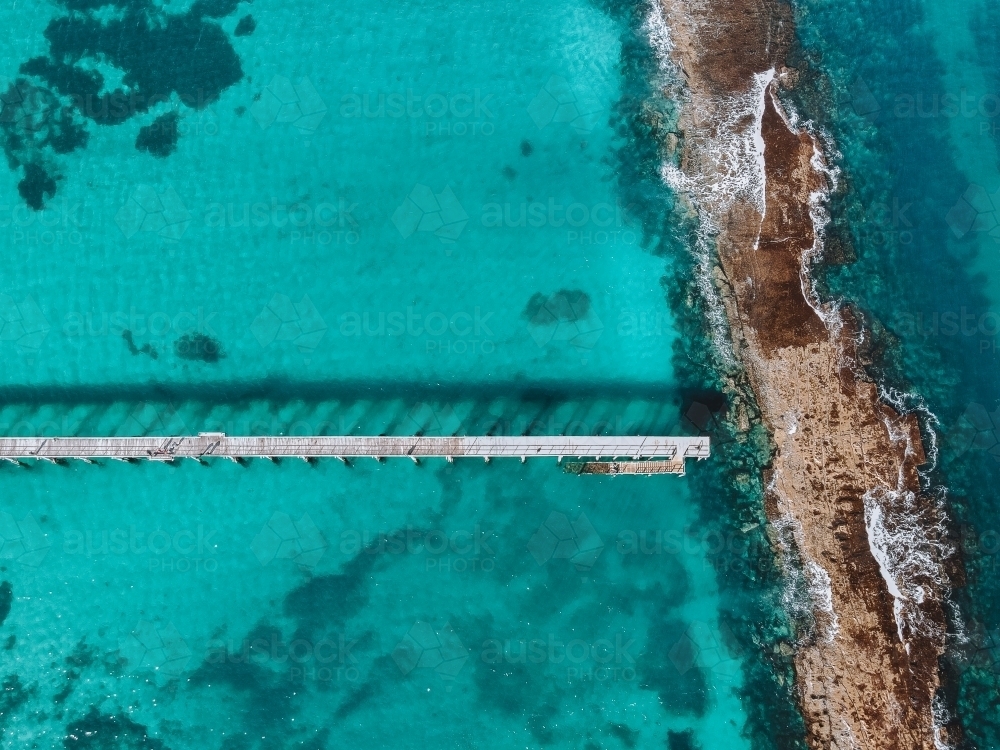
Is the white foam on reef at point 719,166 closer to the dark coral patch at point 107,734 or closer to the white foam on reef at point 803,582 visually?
the white foam on reef at point 803,582

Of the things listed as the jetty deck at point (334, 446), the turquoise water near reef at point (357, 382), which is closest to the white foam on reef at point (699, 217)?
the turquoise water near reef at point (357, 382)

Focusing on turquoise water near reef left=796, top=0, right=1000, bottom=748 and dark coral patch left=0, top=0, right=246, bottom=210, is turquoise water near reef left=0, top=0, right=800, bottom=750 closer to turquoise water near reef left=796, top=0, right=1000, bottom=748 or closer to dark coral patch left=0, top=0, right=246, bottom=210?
dark coral patch left=0, top=0, right=246, bottom=210

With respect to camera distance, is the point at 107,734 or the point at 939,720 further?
the point at 939,720

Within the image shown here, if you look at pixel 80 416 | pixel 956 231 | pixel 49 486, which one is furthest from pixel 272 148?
pixel 956 231

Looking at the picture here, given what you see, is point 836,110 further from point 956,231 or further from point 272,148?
point 272,148


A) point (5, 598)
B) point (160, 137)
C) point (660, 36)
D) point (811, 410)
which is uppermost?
point (660, 36)

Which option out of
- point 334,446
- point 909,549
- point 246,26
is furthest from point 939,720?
point 246,26

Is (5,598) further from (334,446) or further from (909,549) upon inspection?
(909,549)
